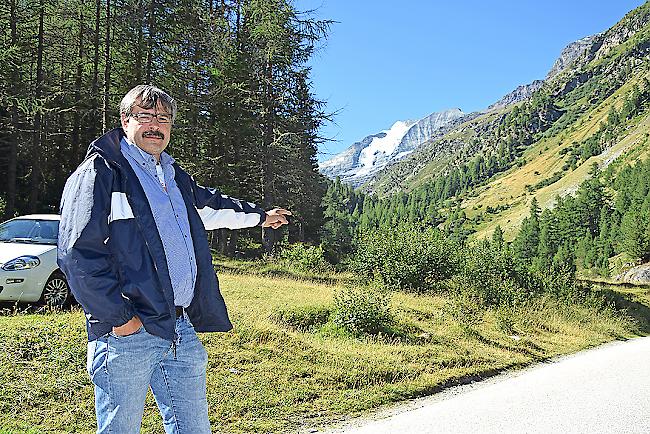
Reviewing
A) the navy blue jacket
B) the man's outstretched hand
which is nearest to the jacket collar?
the navy blue jacket

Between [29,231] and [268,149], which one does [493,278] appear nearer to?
[268,149]

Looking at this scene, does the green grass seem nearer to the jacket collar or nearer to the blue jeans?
the blue jeans

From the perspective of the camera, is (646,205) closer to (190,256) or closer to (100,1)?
(100,1)

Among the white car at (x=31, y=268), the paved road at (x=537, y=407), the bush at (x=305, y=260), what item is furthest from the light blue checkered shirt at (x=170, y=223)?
the bush at (x=305, y=260)

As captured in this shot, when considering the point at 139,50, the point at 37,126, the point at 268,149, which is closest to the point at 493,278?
the point at 268,149

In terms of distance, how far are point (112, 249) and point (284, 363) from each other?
19.5 ft

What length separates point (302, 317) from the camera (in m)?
11.5

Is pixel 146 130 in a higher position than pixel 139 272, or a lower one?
higher

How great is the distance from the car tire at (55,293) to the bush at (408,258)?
10.8 m

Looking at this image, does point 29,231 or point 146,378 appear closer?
point 146,378

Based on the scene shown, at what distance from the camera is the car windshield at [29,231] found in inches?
408

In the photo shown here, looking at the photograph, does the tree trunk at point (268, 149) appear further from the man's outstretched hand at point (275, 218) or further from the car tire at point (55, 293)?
the man's outstretched hand at point (275, 218)

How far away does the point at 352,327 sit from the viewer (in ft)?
35.2

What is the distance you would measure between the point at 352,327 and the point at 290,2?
19.3 metres
